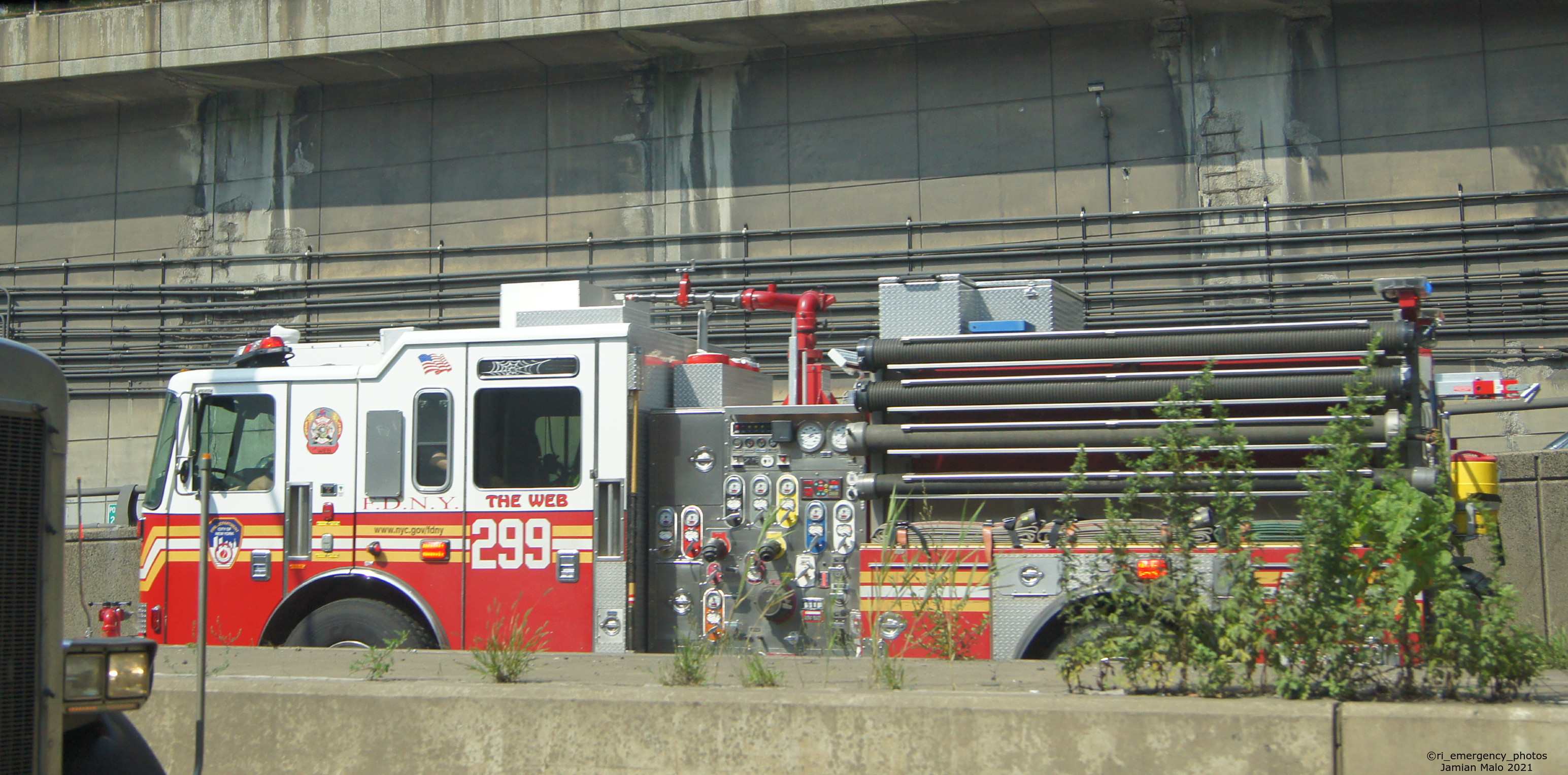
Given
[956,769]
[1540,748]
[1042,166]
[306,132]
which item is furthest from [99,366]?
[1540,748]

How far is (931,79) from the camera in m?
16.6

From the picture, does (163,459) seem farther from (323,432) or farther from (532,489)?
(532,489)

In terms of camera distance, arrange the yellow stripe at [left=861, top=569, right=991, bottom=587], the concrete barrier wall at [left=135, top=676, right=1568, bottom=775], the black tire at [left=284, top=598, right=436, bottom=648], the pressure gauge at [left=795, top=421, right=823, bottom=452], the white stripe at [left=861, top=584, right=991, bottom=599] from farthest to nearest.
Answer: the black tire at [left=284, top=598, right=436, bottom=648] → the pressure gauge at [left=795, top=421, right=823, bottom=452] → the white stripe at [left=861, top=584, right=991, bottom=599] → the yellow stripe at [left=861, top=569, right=991, bottom=587] → the concrete barrier wall at [left=135, top=676, right=1568, bottom=775]

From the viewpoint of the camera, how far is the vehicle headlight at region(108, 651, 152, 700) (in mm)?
4027

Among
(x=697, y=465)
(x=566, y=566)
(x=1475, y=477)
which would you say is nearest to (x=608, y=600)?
(x=566, y=566)

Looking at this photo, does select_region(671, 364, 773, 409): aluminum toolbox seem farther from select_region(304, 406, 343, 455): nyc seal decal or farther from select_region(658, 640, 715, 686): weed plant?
select_region(658, 640, 715, 686): weed plant

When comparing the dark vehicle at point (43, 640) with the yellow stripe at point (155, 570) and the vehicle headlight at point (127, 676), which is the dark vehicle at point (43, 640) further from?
the yellow stripe at point (155, 570)

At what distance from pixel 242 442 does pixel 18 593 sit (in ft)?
19.9

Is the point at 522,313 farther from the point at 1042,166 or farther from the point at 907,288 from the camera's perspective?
the point at 1042,166

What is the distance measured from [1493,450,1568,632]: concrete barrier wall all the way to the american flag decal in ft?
26.6

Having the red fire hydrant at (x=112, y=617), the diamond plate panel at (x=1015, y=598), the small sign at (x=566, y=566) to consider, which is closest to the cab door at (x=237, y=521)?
the red fire hydrant at (x=112, y=617)

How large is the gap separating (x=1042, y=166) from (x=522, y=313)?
8648 mm

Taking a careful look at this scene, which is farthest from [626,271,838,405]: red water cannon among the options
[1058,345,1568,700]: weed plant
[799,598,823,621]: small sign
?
[1058,345,1568,700]: weed plant

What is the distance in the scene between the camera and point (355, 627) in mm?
9000
